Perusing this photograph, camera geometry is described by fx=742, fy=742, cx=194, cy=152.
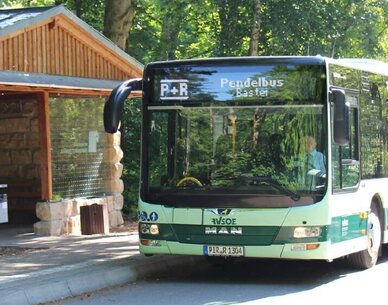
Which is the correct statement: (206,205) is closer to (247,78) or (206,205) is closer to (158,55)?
(247,78)

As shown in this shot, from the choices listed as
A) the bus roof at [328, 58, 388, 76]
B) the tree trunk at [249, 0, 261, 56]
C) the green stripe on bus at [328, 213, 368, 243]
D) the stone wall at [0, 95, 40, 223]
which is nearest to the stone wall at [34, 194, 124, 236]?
the stone wall at [0, 95, 40, 223]

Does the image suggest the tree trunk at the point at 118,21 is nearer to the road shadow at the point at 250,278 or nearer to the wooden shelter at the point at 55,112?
the wooden shelter at the point at 55,112

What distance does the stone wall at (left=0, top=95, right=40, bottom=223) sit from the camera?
16.0 metres

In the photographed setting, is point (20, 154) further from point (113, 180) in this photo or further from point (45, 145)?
point (113, 180)

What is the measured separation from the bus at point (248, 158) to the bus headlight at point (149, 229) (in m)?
0.02

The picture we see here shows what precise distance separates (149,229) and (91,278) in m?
1.04

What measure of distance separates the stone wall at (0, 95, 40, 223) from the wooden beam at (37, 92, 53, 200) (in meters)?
1.34

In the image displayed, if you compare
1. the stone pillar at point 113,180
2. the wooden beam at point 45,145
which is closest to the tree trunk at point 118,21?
→ the stone pillar at point 113,180

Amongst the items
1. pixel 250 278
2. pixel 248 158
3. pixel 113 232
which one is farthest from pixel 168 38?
pixel 248 158

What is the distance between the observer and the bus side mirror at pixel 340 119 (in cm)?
948

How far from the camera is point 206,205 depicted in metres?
9.77

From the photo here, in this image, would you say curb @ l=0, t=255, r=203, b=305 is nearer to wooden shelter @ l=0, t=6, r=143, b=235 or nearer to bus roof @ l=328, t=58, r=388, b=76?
wooden shelter @ l=0, t=6, r=143, b=235

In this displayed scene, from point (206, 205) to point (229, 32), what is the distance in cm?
1182

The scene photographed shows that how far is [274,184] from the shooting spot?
9586 millimetres
